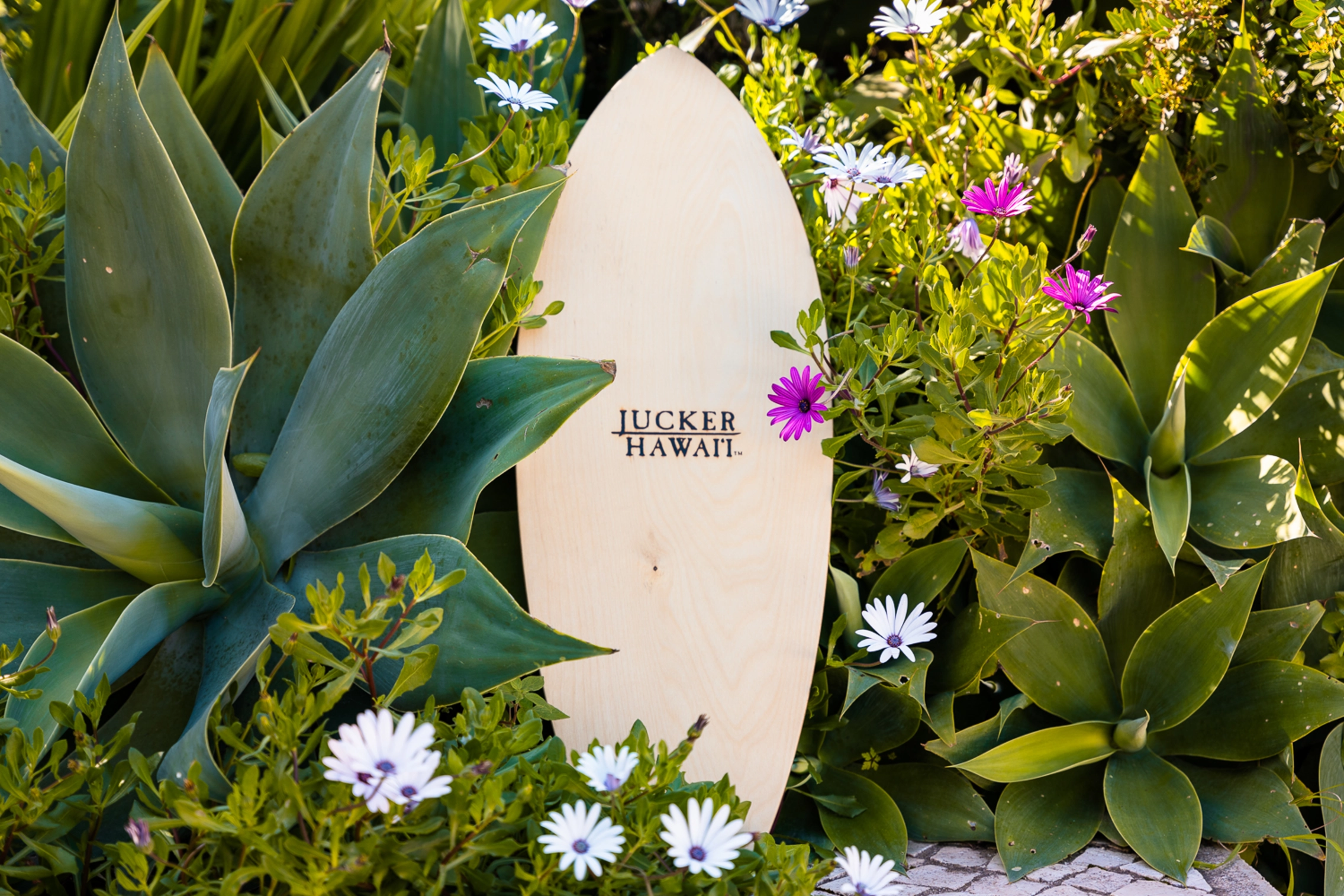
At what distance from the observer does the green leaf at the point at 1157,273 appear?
1070 millimetres

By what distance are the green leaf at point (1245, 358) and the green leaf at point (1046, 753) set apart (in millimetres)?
343

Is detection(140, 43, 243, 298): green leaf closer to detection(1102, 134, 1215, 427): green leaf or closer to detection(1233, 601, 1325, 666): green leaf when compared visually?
detection(1102, 134, 1215, 427): green leaf

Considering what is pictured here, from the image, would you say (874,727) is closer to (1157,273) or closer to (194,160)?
(1157,273)

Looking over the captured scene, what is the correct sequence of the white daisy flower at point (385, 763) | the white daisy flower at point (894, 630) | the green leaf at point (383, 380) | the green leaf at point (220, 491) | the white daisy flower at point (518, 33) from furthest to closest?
the white daisy flower at point (518, 33) < the white daisy flower at point (894, 630) < the green leaf at point (383, 380) < the green leaf at point (220, 491) < the white daisy flower at point (385, 763)

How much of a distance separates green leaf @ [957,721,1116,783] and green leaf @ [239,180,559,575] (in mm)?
601

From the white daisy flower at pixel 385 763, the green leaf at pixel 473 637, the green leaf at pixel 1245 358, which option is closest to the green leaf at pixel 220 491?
the green leaf at pixel 473 637

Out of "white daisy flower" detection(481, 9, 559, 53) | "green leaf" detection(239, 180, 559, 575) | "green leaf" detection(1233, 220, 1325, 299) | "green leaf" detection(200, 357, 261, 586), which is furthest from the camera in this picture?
"green leaf" detection(1233, 220, 1325, 299)

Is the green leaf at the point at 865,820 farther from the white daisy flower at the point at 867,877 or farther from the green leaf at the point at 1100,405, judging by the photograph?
the green leaf at the point at 1100,405

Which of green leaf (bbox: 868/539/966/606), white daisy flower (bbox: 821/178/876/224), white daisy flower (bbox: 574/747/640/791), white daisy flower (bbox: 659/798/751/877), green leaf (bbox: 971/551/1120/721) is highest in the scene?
white daisy flower (bbox: 821/178/876/224)

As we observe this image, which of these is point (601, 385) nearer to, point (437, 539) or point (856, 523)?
point (437, 539)

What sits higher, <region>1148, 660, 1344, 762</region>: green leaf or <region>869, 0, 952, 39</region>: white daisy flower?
<region>869, 0, 952, 39</region>: white daisy flower

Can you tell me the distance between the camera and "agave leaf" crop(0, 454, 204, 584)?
1.85ft

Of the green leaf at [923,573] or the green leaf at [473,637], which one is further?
the green leaf at [923,573]

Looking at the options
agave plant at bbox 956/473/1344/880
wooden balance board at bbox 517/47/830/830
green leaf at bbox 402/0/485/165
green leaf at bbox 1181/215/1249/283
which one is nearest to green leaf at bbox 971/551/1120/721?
agave plant at bbox 956/473/1344/880
